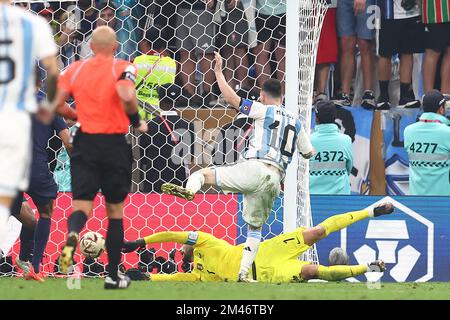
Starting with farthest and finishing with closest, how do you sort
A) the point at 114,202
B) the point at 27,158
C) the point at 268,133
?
1. the point at 268,133
2. the point at 114,202
3. the point at 27,158

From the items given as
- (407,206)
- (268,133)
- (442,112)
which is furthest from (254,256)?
(442,112)

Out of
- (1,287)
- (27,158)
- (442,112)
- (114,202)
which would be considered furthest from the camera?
(442,112)

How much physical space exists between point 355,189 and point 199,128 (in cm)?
224

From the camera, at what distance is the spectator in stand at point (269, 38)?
44.7ft

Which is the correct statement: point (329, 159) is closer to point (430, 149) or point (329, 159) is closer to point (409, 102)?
point (430, 149)

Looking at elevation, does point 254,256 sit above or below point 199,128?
below

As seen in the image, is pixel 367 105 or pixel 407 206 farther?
pixel 367 105

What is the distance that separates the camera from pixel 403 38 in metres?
15.0

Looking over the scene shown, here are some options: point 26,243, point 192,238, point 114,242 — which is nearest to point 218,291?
point 114,242

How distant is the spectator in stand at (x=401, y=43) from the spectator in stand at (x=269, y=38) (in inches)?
64.1

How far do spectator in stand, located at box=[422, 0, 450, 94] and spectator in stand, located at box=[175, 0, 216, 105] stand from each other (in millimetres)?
2574

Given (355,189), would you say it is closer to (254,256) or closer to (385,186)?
(385,186)

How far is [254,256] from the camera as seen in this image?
1127cm

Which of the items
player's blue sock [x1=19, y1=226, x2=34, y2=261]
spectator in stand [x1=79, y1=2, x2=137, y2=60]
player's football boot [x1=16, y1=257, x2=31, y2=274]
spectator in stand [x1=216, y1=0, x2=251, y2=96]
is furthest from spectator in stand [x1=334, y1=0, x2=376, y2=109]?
player's football boot [x1=16, y1=257, x2=31, y2=274]
